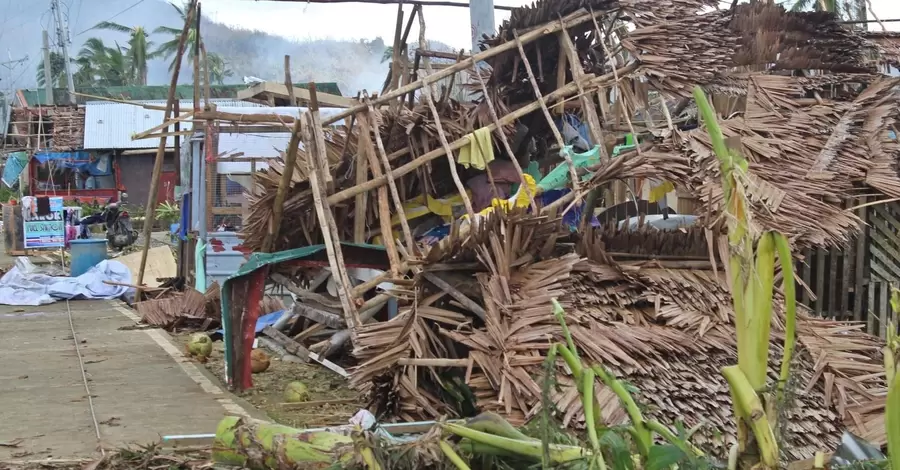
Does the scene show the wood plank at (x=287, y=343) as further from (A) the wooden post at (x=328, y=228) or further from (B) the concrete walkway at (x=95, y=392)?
(A) the wooden post at (x=328, y=228)

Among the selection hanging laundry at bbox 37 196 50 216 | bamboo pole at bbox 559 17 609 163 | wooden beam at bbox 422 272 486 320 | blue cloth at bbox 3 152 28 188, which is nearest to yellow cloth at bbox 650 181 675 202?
bamboo pole at bbox 559 17 609 163

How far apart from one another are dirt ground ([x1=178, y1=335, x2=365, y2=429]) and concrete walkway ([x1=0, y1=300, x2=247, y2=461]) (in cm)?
28

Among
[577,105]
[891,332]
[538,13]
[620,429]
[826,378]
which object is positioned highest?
[538,13]

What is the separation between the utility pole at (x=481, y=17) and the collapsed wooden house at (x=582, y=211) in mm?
640

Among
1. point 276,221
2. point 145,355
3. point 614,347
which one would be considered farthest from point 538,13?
point 145,355

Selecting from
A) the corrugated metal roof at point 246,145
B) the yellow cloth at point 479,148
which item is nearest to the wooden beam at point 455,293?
the yellow cloth at point 479,148

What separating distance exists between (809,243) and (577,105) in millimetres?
3338

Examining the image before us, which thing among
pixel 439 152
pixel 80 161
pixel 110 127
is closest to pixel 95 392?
pixel 439 152

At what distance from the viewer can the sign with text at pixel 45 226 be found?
58.5 ft

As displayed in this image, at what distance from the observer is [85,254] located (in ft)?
50.9

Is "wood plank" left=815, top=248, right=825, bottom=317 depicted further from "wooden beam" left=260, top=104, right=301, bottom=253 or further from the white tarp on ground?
the white tarp on ground

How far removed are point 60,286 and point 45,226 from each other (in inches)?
161

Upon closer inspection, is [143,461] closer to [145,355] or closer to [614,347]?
[614,347]

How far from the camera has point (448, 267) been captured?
6.00m
